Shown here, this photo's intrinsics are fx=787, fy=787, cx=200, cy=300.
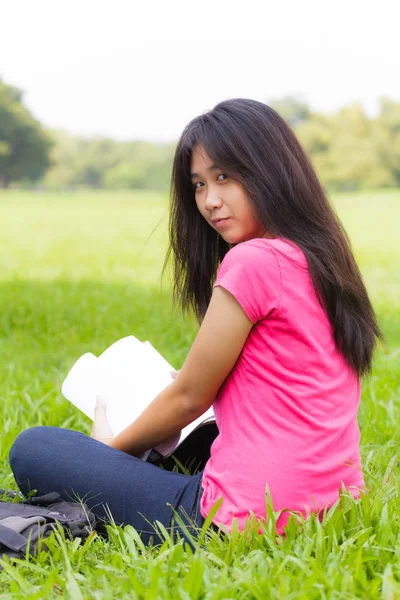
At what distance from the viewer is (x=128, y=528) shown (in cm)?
189

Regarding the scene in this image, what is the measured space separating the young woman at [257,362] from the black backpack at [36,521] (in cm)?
5

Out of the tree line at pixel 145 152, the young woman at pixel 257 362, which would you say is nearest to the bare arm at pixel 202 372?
the young woman at pixel 257 362

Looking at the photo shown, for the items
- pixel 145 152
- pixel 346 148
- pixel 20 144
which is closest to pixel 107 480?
pixel 346 148

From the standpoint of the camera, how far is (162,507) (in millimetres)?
1895

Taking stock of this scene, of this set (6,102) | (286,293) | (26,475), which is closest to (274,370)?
(286,293)

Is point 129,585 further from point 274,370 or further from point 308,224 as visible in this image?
point 308,224

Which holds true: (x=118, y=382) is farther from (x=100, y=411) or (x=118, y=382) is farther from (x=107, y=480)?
(x=107, y=480)

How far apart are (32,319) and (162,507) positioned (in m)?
3.43

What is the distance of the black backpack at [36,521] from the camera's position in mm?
1804

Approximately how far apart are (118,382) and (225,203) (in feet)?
2.30

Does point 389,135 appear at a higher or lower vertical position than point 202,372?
higher

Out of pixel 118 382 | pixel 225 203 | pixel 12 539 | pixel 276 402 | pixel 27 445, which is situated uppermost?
pixel 225 203

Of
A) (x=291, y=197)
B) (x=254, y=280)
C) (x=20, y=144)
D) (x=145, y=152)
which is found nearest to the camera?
(x=254, y=280)

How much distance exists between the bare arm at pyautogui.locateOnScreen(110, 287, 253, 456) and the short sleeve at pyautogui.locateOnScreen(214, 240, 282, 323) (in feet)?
0.09
